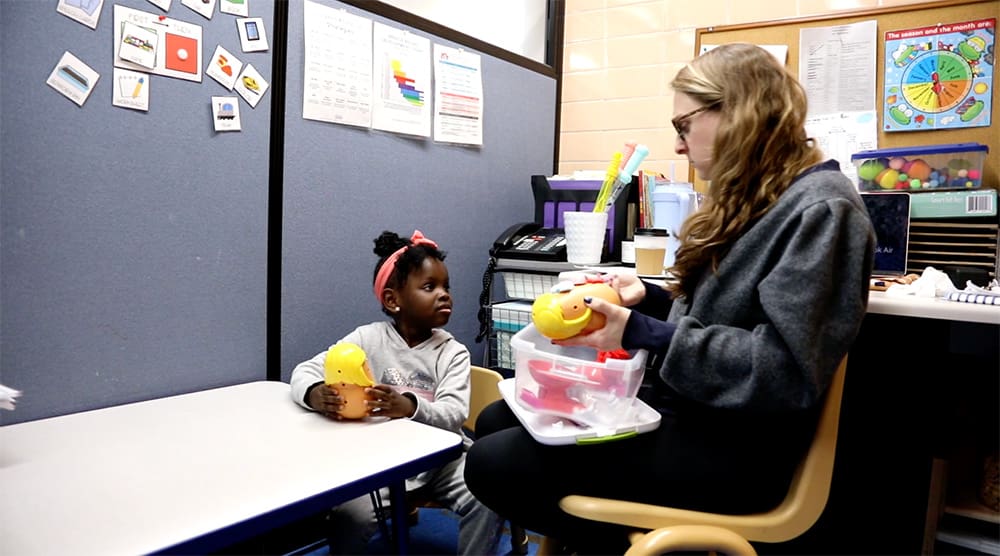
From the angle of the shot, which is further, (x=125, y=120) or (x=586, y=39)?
(x=586, y=39)

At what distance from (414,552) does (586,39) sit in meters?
1.91

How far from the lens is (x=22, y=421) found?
1207 mm

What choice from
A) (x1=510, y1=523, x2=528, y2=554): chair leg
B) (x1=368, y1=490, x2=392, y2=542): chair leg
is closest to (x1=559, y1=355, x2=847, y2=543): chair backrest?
(x1=368, y1=490, x2=392, y2=542): chair leg

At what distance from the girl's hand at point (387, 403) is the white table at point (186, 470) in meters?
0.04

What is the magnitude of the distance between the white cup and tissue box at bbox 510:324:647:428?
0.79 metres

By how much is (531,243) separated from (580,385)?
1024mm

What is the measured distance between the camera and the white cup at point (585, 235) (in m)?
1.83

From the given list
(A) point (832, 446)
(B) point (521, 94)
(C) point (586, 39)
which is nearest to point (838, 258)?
(A) point (832, 446)

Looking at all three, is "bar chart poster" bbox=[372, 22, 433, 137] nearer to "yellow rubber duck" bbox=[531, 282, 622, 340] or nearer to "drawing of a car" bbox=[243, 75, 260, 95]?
"drawing of a car" bbox=[243, 75, 260, 95]

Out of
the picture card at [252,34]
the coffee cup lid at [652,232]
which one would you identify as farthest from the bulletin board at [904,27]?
the picture card at [252,34]

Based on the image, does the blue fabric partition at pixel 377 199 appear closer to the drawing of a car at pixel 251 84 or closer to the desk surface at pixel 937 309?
the drawing of a car at pixel 251 84

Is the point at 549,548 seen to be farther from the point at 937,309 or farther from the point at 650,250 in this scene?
the point at 650,250

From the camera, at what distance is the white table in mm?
799

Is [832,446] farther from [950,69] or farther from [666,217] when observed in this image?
[950,69]
